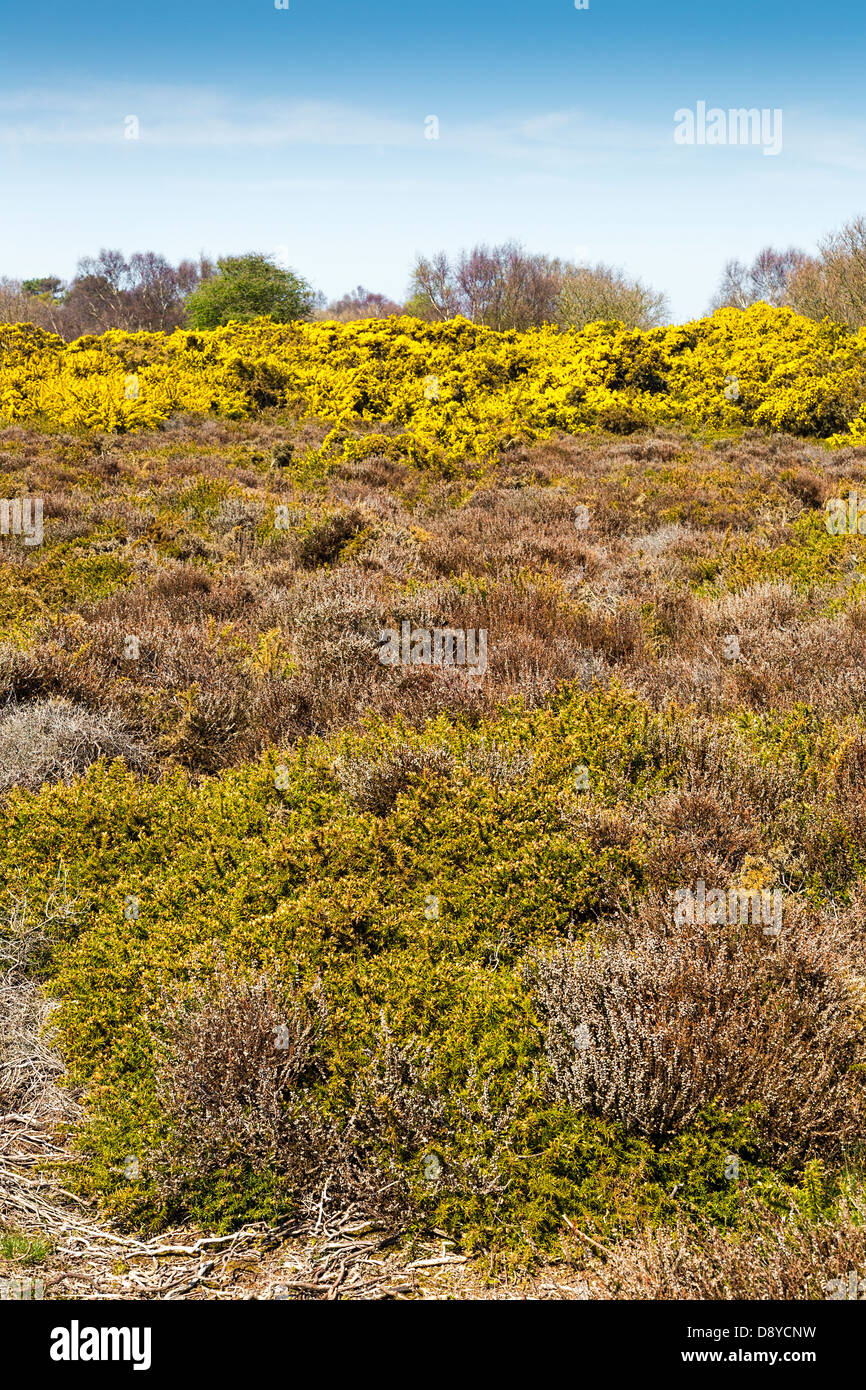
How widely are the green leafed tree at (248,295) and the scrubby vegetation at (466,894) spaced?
23504 mm

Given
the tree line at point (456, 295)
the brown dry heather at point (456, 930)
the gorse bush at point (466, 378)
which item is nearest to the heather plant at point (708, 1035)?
the brown dry heather at point (456, 930)

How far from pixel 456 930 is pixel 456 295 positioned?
3408 centimetres

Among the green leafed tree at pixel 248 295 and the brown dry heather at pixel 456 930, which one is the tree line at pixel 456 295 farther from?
the brown dry heather at pixel 456 930

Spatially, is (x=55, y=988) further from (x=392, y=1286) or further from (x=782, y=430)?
(x=782, y=430)

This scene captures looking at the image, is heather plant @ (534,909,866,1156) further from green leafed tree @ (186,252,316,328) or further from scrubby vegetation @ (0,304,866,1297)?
green leafed tree @ (186,252,316,328)

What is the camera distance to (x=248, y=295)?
27828mm

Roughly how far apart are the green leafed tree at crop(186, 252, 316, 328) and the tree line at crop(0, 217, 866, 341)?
0.12ft

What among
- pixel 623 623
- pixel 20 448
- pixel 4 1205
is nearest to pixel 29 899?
pixel 4 1205

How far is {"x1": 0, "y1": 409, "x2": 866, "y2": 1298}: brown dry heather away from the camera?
2.02 metres

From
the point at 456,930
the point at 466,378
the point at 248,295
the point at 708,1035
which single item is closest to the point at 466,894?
the point at 456,930

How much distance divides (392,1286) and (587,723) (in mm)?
2570

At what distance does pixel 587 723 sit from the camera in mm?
3934

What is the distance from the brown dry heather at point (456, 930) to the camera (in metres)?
2.02

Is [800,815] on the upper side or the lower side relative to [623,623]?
lower
